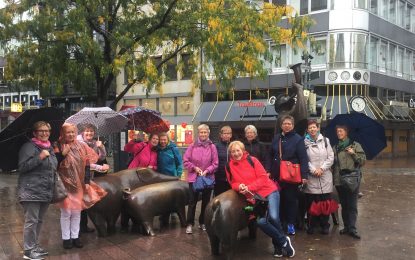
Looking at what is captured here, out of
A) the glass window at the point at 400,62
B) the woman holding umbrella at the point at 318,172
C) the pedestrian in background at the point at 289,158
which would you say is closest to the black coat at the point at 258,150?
the pedestrian in background at the point at 289,158

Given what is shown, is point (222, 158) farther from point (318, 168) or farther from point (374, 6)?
point (374, 6)

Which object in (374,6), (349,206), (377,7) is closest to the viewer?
(349,206)

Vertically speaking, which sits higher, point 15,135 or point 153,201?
point 15,135

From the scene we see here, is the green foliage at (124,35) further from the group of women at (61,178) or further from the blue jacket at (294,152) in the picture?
the blue jacket at (294,152)

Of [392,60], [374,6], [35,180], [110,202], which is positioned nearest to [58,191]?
[35,180]

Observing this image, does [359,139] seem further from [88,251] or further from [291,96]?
[88,251]

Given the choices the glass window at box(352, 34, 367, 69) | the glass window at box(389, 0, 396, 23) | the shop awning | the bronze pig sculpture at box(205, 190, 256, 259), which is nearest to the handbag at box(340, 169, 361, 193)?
the bronze pig sculpture at box(205, 190, 256, 259)

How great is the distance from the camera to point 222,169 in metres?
7.52

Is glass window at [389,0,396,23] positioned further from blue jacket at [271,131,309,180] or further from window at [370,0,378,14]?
blue jacket at [271,131,309,180]

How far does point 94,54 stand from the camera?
11.2 meters

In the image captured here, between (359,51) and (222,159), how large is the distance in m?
22.4

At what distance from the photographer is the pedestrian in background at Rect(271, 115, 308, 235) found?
6809 millimetres

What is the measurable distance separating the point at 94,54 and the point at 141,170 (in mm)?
4534

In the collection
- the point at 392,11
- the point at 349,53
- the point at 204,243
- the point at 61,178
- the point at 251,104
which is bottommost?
the point at 204,243
